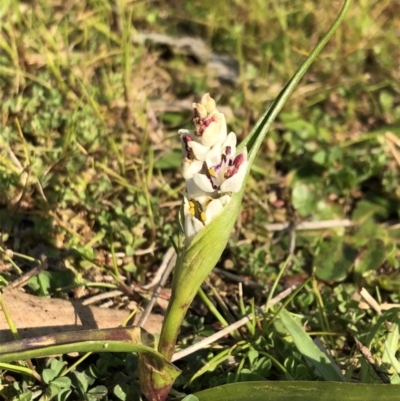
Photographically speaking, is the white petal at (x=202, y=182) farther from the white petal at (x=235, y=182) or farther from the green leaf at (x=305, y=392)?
the green leaf at (x=305, y=392)

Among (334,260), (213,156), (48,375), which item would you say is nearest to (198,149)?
(213,156)

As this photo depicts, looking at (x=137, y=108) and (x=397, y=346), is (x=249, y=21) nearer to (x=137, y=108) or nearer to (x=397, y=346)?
(x=137, y=108)

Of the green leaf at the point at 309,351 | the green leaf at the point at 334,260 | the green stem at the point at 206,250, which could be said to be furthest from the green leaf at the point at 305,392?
the green leaf at the point at 334,260

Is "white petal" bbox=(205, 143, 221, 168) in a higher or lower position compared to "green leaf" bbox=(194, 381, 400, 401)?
higher

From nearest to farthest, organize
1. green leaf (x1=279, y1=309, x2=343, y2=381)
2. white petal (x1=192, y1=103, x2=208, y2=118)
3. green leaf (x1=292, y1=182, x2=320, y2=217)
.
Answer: white petal (x1=192, y1=103, x2=208, y2=118)
green leaf (x1=279, y1=309, x2=343, y2=381)
green leaf (x1=292, y1=182, x2=320, y2=217)

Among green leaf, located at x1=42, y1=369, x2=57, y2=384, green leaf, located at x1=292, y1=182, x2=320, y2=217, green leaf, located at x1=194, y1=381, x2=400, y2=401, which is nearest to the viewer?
green leaf, located at x1=194, y1=381, x2=400, y2=401

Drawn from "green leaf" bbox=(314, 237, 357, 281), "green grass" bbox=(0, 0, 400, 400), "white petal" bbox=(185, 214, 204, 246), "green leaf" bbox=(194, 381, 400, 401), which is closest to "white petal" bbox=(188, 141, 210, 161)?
"white petal" bbox=(185, 214, 204, 246)

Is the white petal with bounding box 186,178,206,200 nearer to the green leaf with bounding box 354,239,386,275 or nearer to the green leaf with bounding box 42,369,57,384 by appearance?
the green leaf with bounding box 42,369,57,384
